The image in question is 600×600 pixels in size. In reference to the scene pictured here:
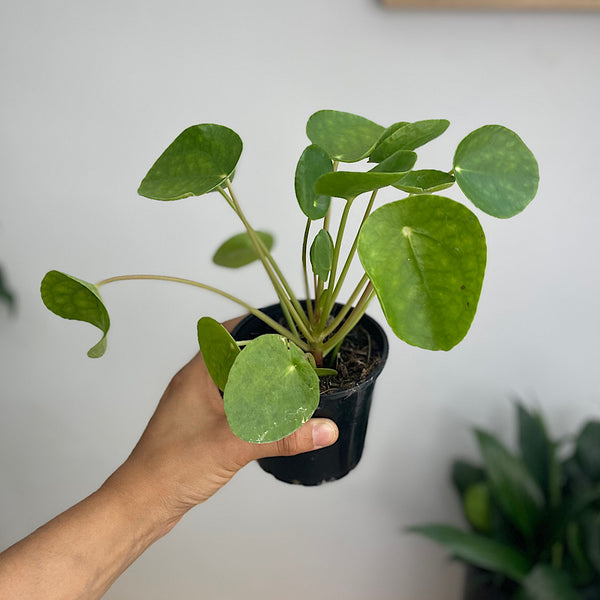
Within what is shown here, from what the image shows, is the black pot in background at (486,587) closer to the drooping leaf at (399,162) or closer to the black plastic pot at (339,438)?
the black plastic pot at (339,438)

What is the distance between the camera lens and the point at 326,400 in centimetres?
61

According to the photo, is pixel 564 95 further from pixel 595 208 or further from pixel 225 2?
pixel 225 2

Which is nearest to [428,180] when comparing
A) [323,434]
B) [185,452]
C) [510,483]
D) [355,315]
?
[355,315]

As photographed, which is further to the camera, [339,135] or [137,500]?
[137,500]

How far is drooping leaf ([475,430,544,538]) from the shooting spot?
124cm

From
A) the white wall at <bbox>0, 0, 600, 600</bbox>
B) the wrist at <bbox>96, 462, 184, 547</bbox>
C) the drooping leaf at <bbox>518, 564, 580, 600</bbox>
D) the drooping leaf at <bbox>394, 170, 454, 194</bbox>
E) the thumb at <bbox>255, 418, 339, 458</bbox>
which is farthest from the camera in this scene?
the drooping leaf at <bbox>518, 564, 580, 600</bbox>

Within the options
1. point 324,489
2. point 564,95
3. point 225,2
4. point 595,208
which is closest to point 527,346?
point 595,208

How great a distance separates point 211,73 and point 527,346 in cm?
82

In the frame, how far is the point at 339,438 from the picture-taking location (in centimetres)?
69

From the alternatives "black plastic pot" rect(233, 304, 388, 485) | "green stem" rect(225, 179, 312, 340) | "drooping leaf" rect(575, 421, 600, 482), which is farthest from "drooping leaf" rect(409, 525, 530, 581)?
"green stem" rect(225, 179, 312, 340)

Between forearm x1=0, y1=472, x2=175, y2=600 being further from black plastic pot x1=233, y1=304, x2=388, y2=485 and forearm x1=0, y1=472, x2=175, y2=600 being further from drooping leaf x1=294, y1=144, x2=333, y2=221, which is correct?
drooping leaf x1=294, y1=144, x2=333, y2=221

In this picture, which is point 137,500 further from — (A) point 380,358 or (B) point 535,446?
(B) point 535,446

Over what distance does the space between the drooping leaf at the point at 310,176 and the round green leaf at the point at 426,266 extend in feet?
0.33

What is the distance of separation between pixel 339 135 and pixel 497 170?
158mm
